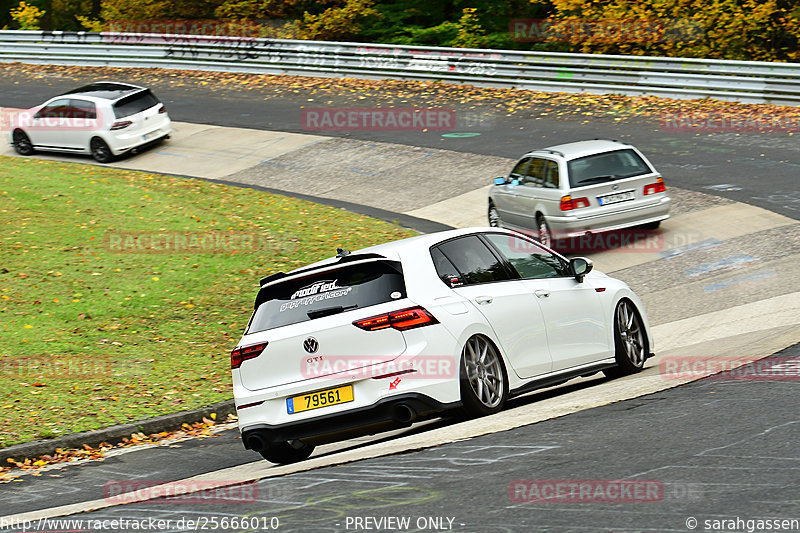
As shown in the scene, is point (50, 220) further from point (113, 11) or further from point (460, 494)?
point (113, 11)

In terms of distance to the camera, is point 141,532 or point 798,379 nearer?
point 141,532

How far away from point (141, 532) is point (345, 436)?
2.52 m

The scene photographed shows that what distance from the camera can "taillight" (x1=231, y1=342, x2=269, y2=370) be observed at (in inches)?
317

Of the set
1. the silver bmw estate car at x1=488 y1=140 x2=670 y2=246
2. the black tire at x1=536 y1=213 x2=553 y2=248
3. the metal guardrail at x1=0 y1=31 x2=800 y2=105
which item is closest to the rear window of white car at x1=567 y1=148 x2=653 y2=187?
the silver bmw estate car at x1=488 y1=140 x2=670 y2=246

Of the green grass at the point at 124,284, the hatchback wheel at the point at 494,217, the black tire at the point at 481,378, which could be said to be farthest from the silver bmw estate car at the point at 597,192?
the black tire at the point at 481,378

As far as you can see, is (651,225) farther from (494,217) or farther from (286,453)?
(286,453)

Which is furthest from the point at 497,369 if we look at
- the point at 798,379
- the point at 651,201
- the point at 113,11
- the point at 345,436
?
the point at 113,11

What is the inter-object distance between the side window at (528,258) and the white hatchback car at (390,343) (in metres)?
0.05

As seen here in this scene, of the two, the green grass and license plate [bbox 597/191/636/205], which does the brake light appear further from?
license plate [bbox 597/191/636/205]

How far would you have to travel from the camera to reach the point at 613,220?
55.6ft

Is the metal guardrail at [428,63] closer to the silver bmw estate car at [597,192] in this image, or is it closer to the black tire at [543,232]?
the silver bmw estate car at [597,192]

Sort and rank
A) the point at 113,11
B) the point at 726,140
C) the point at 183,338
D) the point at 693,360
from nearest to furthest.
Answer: the point at 693,360 → the point at 183,338 → the point at 726,140 → the point at 113,11

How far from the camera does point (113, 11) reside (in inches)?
1689

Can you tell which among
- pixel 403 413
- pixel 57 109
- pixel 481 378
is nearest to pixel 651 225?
pixel 481 378
